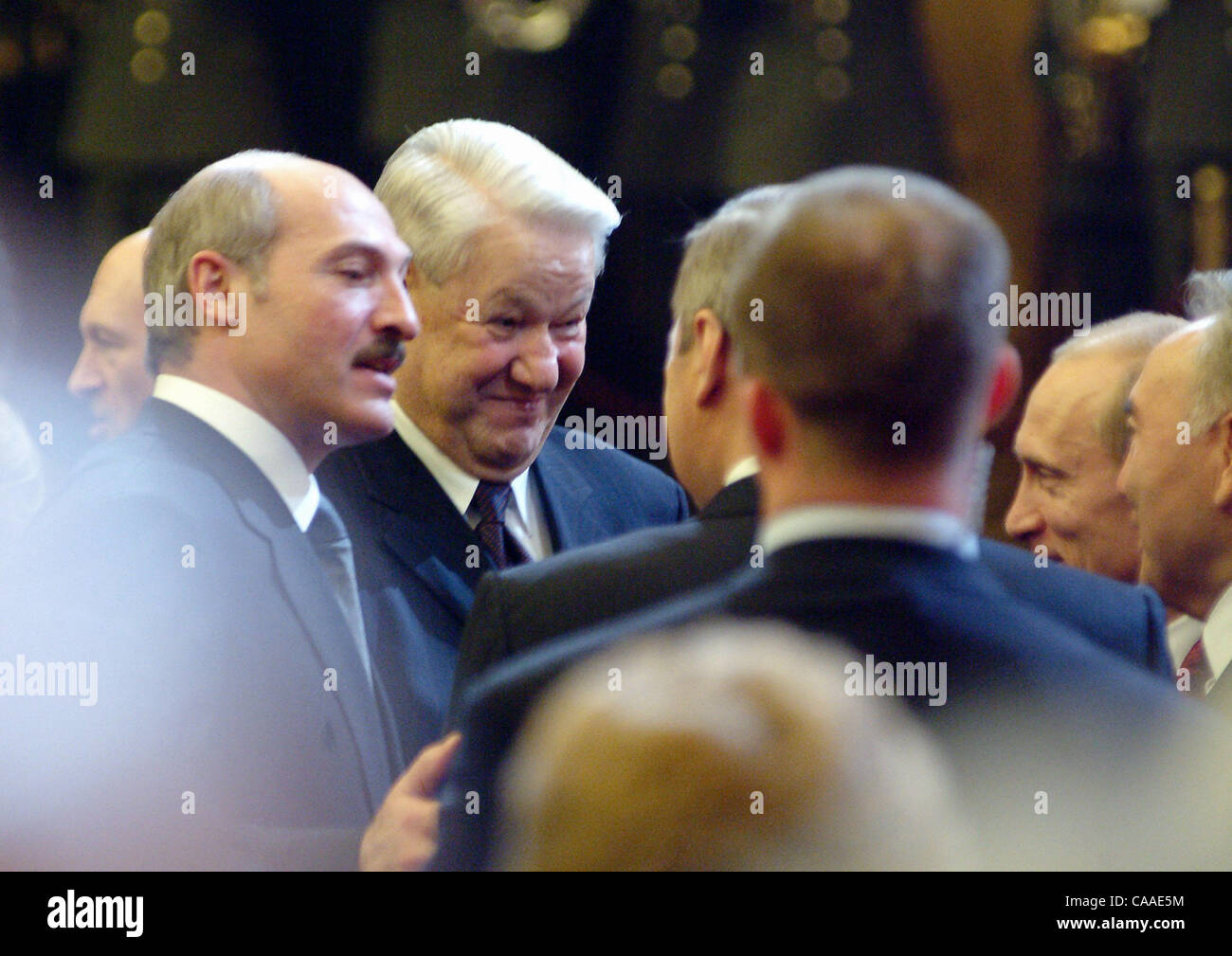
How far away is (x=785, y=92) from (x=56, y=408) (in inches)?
57.4

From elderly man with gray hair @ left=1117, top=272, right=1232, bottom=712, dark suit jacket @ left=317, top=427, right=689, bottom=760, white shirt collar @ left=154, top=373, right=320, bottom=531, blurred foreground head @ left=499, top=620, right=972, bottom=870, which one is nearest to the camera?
blurred foreground head @ left=499, top=620, right=972, bottom=870

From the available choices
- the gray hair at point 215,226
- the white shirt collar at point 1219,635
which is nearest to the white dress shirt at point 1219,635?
the white shirt collar at point 1219,635

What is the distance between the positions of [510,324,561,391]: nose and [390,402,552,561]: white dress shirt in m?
0.15

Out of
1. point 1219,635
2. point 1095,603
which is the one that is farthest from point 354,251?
point 1219,635

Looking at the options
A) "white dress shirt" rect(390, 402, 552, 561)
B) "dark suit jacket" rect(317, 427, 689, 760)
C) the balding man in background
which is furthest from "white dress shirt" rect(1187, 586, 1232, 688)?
"white dress shirt" rect(390, 402, 552, 561)

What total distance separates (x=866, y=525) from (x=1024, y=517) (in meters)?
1.52

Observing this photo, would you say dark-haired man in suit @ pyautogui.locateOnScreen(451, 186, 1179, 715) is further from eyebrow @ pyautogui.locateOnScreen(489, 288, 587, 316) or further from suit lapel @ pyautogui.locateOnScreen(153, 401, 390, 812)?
eyebrow @ pyautogui.locateOnScreen(489, 288, 587, 316)

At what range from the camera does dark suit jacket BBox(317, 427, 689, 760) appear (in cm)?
241

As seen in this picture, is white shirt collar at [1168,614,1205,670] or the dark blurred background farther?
the dark blurred background

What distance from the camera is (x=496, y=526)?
2633 mm

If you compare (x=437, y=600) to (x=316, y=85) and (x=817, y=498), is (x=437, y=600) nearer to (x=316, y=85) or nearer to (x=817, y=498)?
(x=316, y=85)

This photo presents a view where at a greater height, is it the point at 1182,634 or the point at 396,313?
the point at 396,313

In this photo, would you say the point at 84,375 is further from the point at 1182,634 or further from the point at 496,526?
the point at 1182,634

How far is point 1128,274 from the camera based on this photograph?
2.89m
